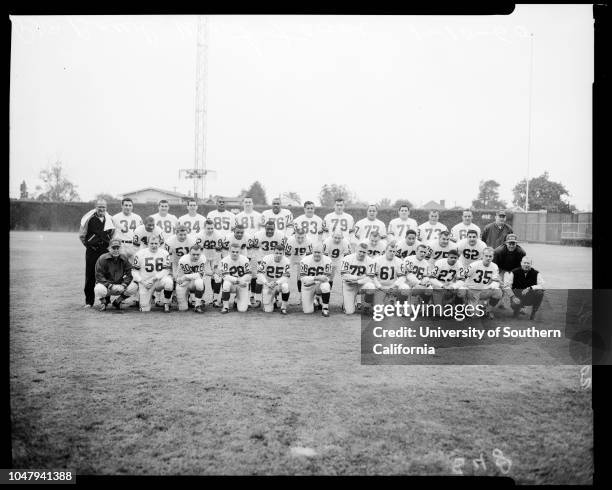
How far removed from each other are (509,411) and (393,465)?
1054 millimetres

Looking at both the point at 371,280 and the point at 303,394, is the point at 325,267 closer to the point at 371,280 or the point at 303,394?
the point at 371,280

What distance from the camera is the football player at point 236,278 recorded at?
6020 mm

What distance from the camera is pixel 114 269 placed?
19.9 feet

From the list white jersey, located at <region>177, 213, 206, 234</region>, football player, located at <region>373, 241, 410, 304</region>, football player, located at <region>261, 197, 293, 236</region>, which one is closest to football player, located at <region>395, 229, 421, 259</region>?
football player, located at <region>373, 241, 410, 304</region>

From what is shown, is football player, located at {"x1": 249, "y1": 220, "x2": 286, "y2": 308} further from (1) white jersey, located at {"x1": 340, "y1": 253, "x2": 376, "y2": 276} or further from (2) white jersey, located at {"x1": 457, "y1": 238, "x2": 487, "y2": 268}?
(2) white jersey, located at {"x1": 457, "y1": 238, "x2": 487, "y2": 268}

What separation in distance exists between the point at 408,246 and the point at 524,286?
1.71 meters

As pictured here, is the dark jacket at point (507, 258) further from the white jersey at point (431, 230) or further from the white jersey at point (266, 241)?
the white jersey at point (266, 241)

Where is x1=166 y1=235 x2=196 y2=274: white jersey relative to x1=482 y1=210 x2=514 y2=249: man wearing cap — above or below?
below

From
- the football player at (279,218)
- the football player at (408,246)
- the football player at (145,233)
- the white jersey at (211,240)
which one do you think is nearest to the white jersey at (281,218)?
the football player at (279,218)

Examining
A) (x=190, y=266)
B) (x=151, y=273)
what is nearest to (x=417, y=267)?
(x=190, y=266)

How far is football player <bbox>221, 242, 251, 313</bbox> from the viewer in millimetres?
6020

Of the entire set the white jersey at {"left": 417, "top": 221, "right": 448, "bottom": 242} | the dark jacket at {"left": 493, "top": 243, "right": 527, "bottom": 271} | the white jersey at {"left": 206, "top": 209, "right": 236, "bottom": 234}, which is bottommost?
the dark jacket at {"left": 493, "top": 243, "right": 527, "bottom": 271}

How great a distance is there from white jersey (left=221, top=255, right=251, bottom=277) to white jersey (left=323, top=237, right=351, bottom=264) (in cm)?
132

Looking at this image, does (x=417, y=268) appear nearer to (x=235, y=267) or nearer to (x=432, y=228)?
(x=432, y=228)
